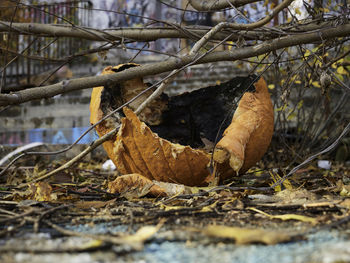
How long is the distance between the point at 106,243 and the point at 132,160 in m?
1.50

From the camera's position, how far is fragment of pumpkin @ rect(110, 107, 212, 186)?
2.44 meters

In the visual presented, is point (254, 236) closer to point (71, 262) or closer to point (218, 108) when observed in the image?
point (71, 262)

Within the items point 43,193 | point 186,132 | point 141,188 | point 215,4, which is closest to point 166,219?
point 141,188

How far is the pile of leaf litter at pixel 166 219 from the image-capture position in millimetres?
1134

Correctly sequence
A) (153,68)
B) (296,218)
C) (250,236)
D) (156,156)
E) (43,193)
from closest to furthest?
(250,236)
(296,218)
(153,68)
(43,193)
(156,156)

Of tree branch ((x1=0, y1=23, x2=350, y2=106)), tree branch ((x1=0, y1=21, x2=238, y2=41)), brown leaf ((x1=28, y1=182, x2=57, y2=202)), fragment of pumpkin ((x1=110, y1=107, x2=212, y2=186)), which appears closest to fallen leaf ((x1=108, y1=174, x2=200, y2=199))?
Result: fragment of pumpkin ((x1=110, y1=107, x2=212, y2=186))

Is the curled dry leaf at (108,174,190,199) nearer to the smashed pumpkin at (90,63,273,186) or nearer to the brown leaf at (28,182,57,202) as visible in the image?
the smashed pumpkin at (90,63,273,186)

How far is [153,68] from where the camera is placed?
1986mm

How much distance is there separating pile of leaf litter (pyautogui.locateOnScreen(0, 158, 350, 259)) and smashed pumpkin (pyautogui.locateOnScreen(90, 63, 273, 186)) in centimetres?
29

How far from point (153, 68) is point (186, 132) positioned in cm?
143

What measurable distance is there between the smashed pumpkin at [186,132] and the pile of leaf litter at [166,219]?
29cm

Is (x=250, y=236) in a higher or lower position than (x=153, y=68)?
lower

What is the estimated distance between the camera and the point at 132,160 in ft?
8.55

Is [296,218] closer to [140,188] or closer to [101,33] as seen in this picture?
[140,188]
